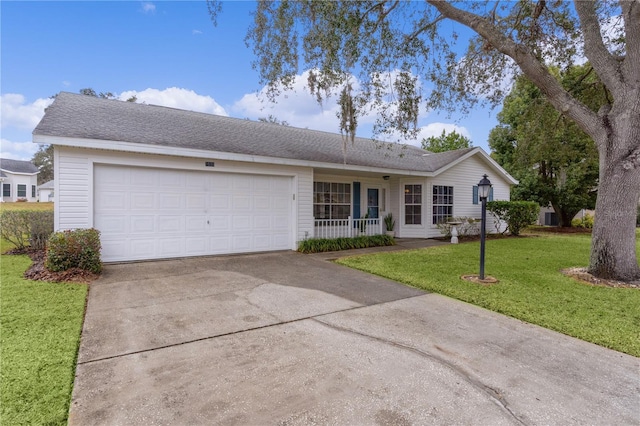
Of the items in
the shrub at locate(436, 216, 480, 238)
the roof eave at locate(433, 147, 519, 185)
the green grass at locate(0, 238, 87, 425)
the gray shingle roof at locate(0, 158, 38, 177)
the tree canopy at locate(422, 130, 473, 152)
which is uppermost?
the tree canopy at locate(422, 130, 473, 152)

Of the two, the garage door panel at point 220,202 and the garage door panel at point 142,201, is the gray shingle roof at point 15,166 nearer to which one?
the garage door panel at point 142,201

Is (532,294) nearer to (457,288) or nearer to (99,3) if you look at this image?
(457,288)

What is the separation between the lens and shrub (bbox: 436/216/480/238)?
13250 millimetres

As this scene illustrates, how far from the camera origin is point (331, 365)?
302cm

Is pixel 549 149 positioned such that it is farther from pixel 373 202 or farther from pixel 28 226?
pixel 28 226

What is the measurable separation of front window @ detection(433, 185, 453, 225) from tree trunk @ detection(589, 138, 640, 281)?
707 cm

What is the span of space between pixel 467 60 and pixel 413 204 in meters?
5.74

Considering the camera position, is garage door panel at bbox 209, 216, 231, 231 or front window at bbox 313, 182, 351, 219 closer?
garage door panel at bbox 209, 216, 231, 231

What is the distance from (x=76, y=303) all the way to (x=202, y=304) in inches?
68.9

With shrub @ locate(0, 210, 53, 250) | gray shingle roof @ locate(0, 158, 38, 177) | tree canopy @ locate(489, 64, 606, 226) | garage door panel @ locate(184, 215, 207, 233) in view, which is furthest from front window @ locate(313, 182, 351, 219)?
gray shingle roof @ locate(0, 158, 38, 177)

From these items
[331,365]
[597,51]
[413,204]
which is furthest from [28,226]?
[597,51]

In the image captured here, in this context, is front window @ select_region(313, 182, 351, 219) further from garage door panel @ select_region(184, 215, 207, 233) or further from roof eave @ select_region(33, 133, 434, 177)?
garage door panel @ select_region(184, 215, 207, 233)

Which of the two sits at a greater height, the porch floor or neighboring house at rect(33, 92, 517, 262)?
neighboring house at rect(33, 92, 517, 262)

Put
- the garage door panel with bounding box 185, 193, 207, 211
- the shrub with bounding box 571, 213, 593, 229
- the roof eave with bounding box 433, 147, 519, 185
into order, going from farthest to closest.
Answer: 1. the shrub with bounding box 571, 213, 593, 229
2. the roof eave with bounding box 433, 147, 519, 185
3. the garage door panel with bounding box 185, 193, 207, 211
